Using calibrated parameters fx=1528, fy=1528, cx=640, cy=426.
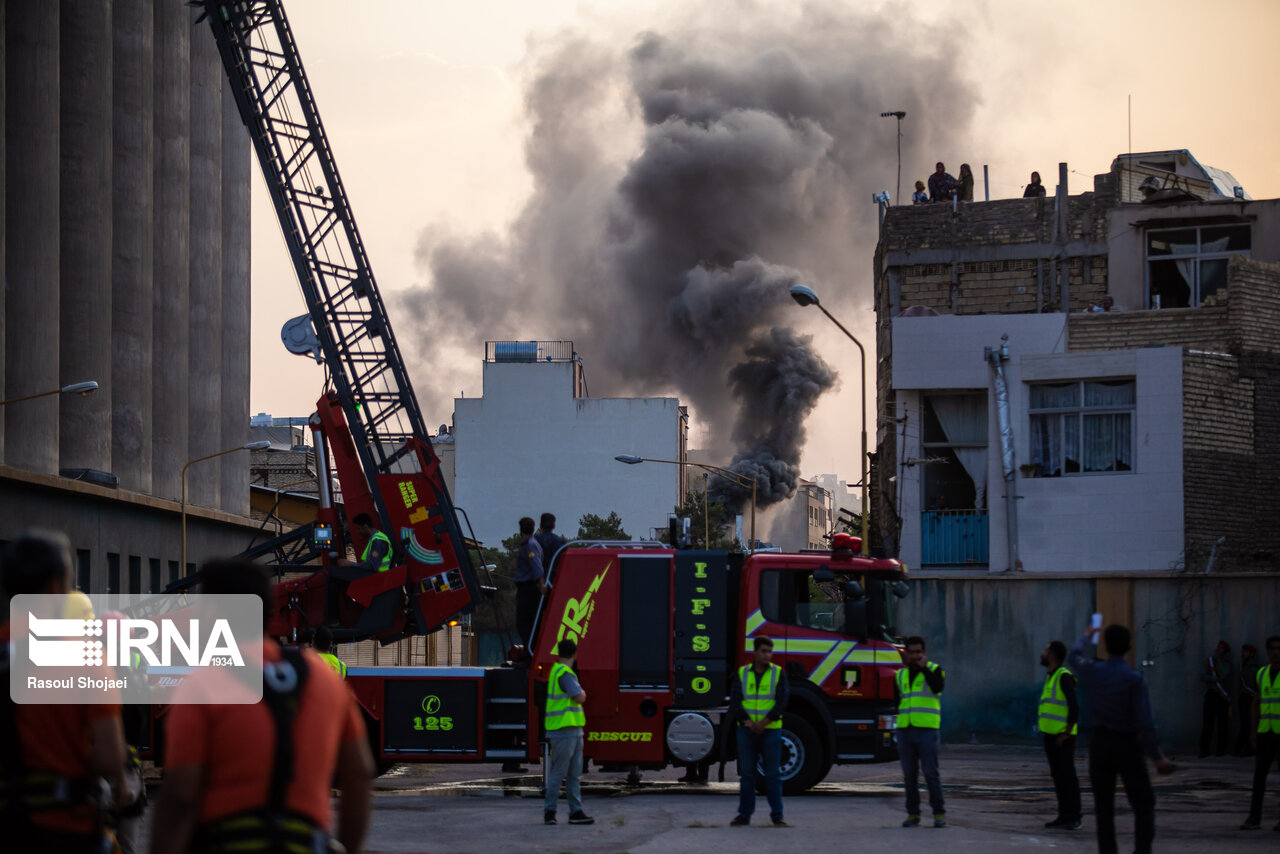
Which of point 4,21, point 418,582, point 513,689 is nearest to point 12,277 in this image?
point 4,21

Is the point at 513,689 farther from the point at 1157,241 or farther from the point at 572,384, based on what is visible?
the point at 572,384

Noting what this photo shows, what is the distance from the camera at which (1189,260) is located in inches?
1303

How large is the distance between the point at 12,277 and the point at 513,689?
23.9 m

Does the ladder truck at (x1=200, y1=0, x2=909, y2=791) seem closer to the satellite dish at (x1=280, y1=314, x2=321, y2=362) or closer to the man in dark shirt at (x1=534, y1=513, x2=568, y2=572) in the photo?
the man in dark shirt at (x1=534, y1=513, x2=568, y2=572)

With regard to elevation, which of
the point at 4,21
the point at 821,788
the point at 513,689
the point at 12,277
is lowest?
the point at 821,788

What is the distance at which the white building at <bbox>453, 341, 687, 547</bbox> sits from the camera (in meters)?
84.7

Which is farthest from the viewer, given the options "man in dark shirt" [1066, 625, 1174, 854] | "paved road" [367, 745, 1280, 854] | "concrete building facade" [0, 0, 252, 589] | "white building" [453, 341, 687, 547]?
"white building" [453, 341, 687, 547]

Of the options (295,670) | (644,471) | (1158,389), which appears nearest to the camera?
(295,670)

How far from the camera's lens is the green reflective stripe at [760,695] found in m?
13.5

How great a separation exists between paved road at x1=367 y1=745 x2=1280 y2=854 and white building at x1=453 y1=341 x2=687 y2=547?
6429 cm

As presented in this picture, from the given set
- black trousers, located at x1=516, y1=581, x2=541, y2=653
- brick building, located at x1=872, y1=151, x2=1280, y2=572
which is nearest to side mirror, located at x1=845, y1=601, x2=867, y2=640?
black trousers, located at x1=516, y1=581, x2=541, y2=653

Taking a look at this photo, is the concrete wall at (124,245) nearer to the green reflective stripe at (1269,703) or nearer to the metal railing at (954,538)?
the metal railing at (954,538)

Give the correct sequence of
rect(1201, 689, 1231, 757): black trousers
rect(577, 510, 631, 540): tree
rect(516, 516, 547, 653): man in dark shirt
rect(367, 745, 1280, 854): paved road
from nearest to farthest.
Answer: rect(367, 745, 1280, 854): paved road, rect(516, 516, 547, 653): man in dark shirt, rect(1201, 689, 1231, 757): black trousers, rect(577, 510, 631, 540): tree

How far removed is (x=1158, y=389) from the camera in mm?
27172
